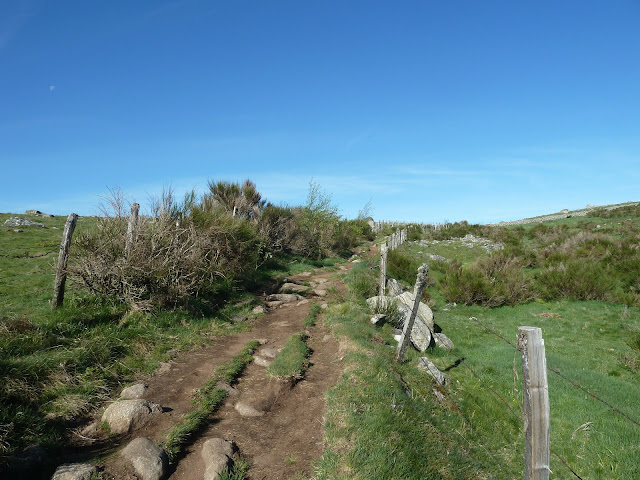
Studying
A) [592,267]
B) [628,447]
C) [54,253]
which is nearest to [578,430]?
[628,447]

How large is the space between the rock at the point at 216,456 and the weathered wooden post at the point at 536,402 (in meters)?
2.98

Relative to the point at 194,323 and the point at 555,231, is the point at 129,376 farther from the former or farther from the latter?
the point at 555,231

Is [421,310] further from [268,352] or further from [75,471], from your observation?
[75,471]

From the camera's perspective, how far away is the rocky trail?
399 cm

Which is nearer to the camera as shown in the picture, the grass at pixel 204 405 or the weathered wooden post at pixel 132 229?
the grass at pixel 204 405

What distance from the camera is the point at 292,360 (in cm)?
679

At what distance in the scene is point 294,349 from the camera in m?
7.37

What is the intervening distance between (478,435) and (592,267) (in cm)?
1384

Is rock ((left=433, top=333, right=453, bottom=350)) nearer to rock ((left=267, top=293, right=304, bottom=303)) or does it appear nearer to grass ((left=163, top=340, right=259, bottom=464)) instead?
rock ((left=267, top=293, right=304, bottom=303))

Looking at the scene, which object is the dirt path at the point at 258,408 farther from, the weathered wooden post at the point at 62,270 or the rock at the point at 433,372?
the weathered wooden post at the point at 62,270

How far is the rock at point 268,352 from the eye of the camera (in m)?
7.30

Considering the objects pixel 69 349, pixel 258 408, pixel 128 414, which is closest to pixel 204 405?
pixel 258 408

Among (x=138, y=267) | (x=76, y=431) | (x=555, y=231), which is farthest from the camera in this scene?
(x=555, y=231)

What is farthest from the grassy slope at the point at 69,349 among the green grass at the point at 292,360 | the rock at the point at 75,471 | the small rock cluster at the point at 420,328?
the small rock cluster at the point at 420,328
